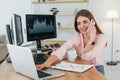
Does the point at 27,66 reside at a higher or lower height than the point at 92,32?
lower

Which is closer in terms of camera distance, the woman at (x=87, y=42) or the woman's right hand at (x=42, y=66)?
the woman's right hand at (x=42, y=66)

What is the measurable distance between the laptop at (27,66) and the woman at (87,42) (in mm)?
474

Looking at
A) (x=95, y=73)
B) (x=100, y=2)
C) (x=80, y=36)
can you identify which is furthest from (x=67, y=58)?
(x=100, y=2)

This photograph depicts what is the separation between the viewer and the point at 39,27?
265 cm

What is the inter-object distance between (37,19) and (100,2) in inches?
105

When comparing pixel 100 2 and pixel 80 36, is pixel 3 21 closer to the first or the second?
pixel 100 2

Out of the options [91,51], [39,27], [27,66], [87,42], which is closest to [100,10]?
[39,27]

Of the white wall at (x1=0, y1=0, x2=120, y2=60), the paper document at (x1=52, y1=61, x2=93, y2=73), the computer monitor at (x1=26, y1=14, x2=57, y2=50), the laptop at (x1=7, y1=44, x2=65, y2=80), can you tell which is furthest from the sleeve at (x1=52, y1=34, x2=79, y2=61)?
the white wall at (x1=0, y1=0, x2=120, y2=60)

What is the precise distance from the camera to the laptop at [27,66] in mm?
1324

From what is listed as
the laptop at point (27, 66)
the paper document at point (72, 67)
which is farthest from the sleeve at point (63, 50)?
the laptop at point (27, 66)

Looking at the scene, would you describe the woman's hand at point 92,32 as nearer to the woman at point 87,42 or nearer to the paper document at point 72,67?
the woman at point 87,42

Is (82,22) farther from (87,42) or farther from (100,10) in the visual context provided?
(100,10)

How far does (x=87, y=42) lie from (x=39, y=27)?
2.65ft

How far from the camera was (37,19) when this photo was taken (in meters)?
2.62
